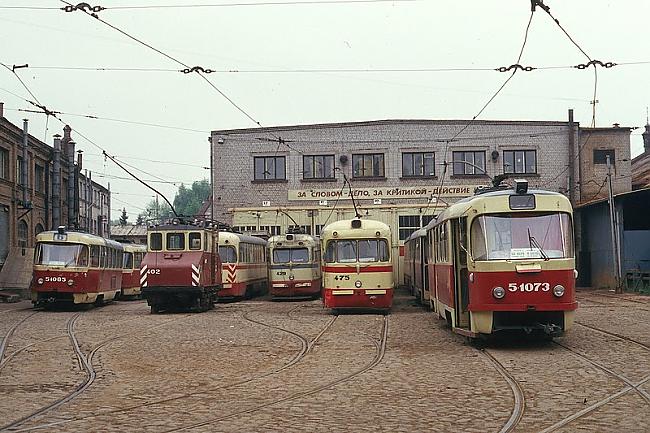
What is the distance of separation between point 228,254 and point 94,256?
5.10 m

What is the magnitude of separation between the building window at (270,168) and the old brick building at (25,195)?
10.2 m

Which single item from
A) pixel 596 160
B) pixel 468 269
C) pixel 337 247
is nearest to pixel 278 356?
pixel 468 269

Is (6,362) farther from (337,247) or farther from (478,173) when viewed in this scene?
(478,173)

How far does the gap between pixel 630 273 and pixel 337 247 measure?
1820 centimetres

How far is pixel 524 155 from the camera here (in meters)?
47.0

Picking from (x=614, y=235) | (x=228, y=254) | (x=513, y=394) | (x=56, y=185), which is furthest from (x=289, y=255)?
(x=513, y=394)

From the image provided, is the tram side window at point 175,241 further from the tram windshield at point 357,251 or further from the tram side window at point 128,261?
the tram side window at point 128,261

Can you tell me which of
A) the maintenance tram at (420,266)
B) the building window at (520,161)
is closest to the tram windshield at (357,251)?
the maintenance tram at (420,266)

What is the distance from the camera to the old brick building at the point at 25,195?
3663 centimetres

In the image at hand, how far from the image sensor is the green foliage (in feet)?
481

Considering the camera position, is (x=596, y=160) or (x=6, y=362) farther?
(x=596, y=160)

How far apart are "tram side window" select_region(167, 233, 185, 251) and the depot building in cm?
2015

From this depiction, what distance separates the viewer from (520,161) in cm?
4694

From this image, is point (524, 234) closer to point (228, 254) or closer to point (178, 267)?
point (178, 267)
